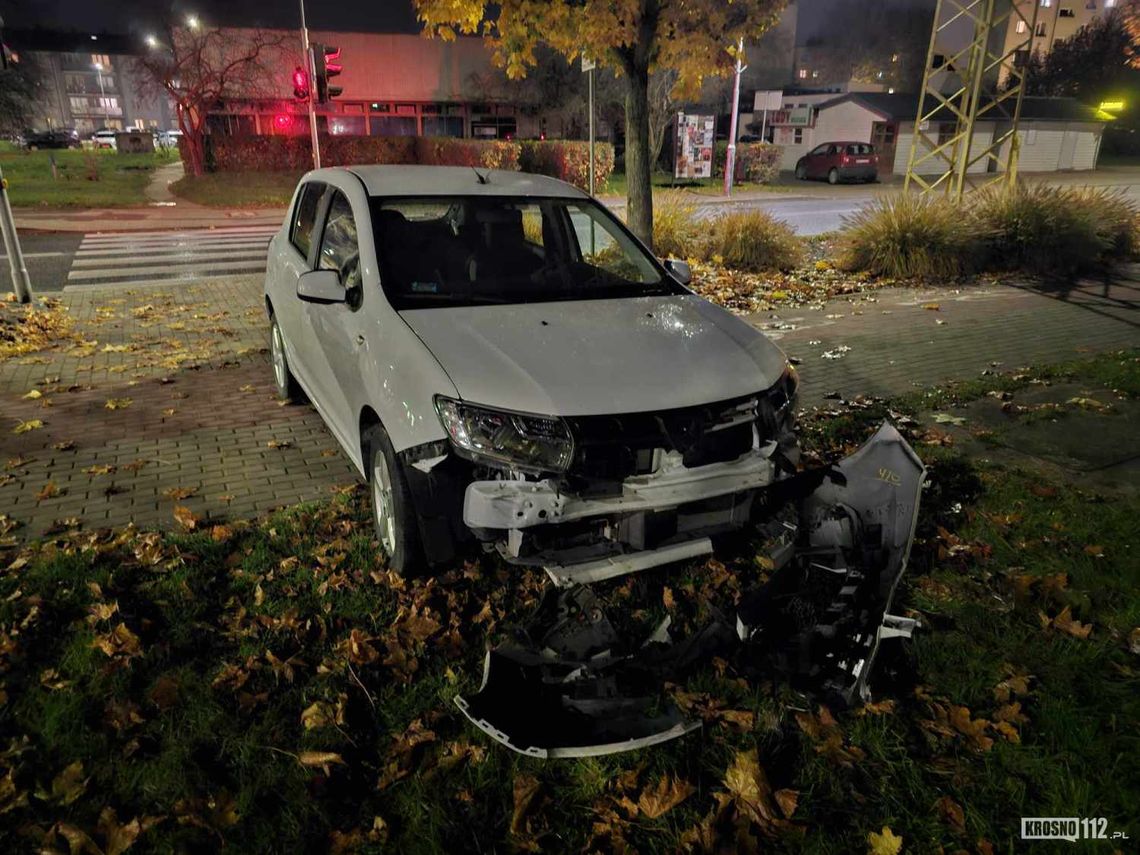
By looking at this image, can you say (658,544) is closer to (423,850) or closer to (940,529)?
Answer: (423,850)

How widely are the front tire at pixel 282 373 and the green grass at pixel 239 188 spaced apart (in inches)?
798

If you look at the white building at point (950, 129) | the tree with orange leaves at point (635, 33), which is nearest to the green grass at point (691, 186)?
the white building at point (950, 129)

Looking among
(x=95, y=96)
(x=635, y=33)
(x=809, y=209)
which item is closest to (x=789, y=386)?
(x=635, y=33)

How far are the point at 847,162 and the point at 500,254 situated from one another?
109 feet

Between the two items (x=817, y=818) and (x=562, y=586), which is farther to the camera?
(x=562, y=586)

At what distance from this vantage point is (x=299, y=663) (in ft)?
10.5

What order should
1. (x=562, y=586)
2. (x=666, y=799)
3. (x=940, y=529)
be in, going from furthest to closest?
(x=940, y=529) → (x=562, y=586) → (x=666, y=799)

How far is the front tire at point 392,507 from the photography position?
3.46 m

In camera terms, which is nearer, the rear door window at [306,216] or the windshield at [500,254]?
the windshield at [500,254]

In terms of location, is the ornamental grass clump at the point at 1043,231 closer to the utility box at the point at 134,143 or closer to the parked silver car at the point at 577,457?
the parked silver car at the point at 577,457

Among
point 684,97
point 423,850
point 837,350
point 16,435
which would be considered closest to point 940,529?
point 423,850

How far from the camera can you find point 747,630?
126 inches

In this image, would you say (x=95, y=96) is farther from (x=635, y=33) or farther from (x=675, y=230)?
(x=635, y=33)

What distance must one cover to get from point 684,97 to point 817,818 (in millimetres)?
10982
